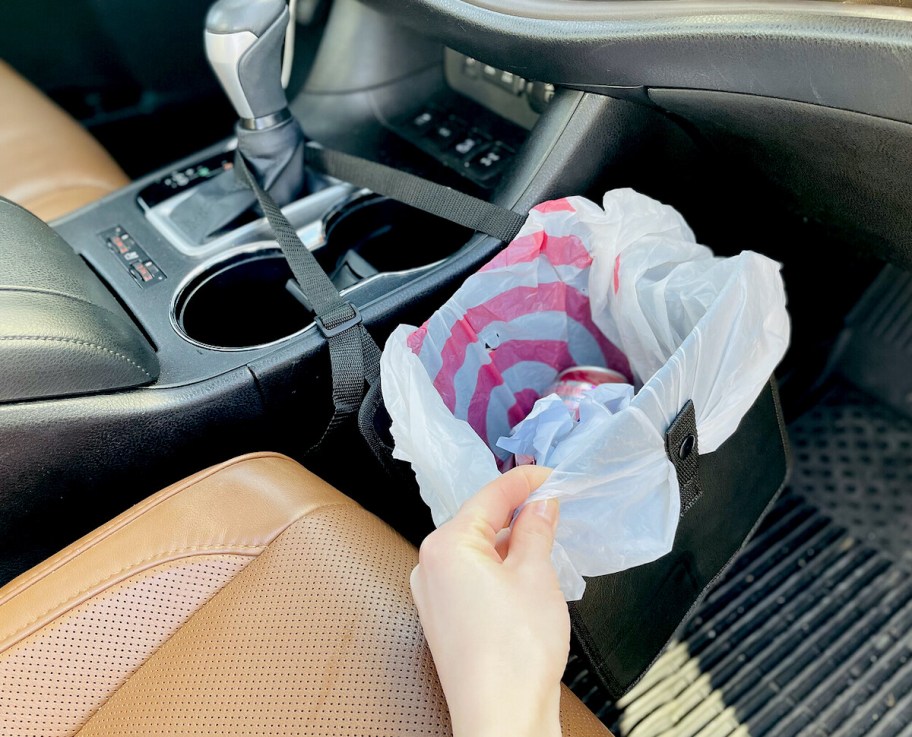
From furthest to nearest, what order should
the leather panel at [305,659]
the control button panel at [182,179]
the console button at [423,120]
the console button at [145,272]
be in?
the console button at [423,120]
the control button panel at [182,179]
the console button at [145,272]
the leather panel at [305,659]

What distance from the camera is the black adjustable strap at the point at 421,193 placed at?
0.89 meters

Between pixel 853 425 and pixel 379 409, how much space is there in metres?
0.89

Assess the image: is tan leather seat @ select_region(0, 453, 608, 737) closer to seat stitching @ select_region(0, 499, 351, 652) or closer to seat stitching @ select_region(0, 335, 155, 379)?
seat stitching @ select_region(0, 499, 351, 652)

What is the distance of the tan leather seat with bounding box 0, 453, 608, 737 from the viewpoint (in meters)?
0.60

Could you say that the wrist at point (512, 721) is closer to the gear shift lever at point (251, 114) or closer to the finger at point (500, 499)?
the finger at point (500, 499)

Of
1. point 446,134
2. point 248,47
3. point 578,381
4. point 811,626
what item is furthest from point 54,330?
point 811,626

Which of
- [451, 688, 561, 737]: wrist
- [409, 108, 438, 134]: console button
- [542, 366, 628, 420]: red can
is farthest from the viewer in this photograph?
[409, 108, 438, 134]: console button

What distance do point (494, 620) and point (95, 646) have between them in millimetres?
373

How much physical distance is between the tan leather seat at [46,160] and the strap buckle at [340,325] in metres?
0.50

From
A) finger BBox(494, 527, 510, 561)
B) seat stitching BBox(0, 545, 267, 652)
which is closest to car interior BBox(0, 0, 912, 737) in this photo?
seat stitching BBox(0, 545, 267, 652)

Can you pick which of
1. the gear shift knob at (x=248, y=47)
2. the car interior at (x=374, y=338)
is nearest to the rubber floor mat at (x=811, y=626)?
the car interior at (x=374, y=338)

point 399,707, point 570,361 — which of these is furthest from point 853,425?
point 399,707

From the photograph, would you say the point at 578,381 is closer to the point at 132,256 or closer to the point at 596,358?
the point at 596,358

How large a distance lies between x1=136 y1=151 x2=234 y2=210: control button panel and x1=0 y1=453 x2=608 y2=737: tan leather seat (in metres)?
0.47
